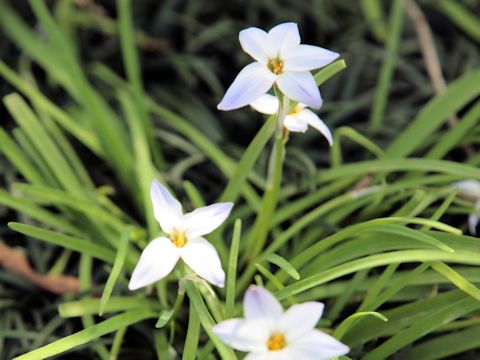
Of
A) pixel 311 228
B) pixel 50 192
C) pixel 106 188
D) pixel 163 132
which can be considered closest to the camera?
pixel 50 192

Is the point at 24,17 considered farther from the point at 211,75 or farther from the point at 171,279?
A: the point at 171,279

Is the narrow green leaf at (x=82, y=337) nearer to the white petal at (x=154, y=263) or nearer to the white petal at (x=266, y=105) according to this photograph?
the white petal at (x=154, y=263)

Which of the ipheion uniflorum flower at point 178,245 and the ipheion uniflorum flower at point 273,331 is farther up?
the ipheion uniflorum flower at point 178,245

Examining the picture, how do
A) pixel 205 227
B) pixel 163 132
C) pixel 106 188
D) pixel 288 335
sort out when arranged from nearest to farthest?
pixel 288 335
pixel 205 227
pixel 106 188
pixel 163 132

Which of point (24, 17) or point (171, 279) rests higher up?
point (24, 17)

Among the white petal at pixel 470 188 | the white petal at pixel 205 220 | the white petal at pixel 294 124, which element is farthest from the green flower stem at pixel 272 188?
the white petal at pixel 470 188

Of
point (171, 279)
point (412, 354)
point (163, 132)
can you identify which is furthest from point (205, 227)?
point (163, 132)

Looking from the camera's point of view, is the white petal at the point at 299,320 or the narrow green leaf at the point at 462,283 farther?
the narrow green leaf at the point at 462,283

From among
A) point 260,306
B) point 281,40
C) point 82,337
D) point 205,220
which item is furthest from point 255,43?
point 82,337

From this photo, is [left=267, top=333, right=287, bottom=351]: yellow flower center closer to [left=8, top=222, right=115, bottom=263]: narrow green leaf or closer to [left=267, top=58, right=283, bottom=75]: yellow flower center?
[left=267, top=58, right=283, bottom=75]: yellow flower center
